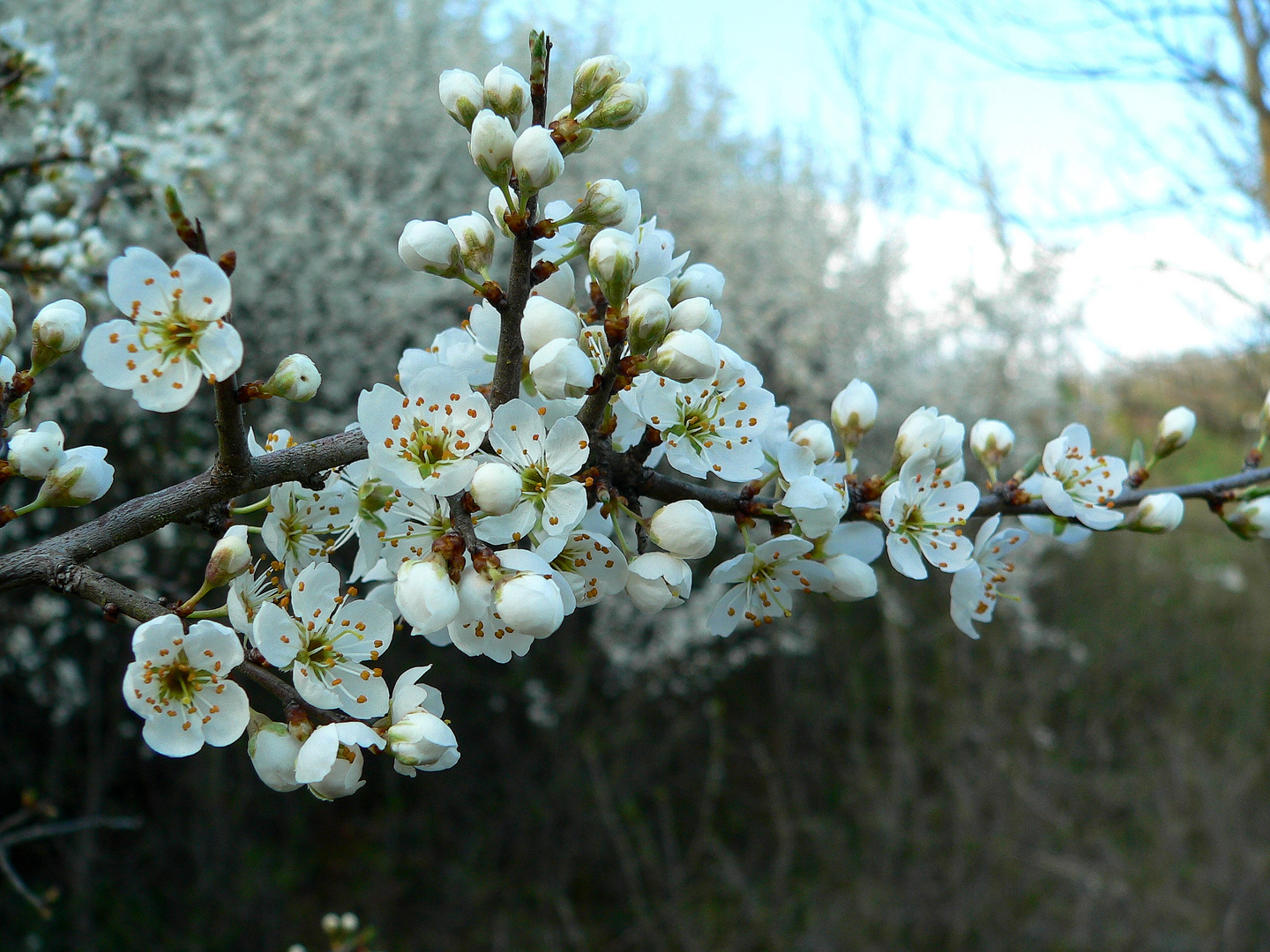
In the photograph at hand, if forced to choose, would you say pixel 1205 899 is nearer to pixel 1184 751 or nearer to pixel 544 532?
pixel 1184 751

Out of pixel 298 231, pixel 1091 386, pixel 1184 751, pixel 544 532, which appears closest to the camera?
pixel 544 532

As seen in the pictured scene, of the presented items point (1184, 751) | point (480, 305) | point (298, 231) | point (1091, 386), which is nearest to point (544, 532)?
point (480, 305)

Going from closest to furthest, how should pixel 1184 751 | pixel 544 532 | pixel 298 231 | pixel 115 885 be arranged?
pixel 544 532 < pixel 115 885 < pixel 298 231 < pixel 1184 751

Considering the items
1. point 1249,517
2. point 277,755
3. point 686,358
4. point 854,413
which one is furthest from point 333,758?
point 1249,517

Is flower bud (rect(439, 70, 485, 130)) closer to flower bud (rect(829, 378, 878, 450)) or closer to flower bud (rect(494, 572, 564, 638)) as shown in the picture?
flower bud (rect(494, 572, 564, 638))

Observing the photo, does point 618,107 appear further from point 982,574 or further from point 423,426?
point 982,574

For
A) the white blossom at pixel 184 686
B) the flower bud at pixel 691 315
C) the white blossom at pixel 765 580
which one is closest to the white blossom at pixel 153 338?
the white blossom at pixel 184 686

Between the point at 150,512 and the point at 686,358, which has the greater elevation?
the point at 686,358
